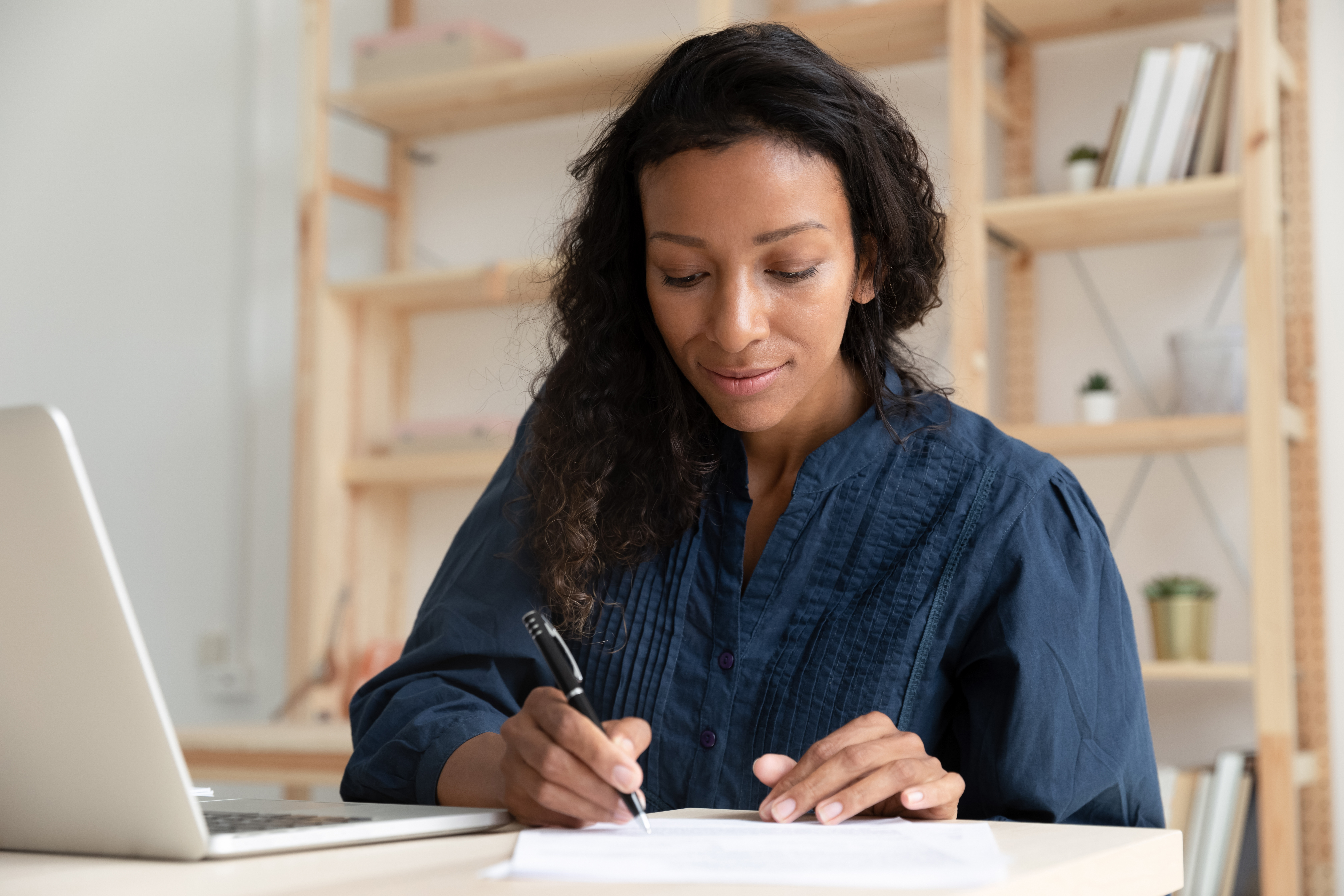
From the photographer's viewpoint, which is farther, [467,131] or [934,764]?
[467,131]

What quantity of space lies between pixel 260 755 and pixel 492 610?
4.99 ft

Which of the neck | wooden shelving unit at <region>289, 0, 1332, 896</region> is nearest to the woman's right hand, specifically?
the neck

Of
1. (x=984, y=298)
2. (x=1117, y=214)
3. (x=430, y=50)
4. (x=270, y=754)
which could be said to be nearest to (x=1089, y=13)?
(x=1117, y=214)

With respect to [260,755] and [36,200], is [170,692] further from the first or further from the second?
[36,200]

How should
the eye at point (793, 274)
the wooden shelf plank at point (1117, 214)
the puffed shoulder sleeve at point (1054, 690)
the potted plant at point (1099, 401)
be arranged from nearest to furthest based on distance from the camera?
the puffed shoulder sleeve at point (1054, 690), the eye at point (793, 274), the wooden shelf plank at point (1117, 214), the potted plant at point (1099, 401)

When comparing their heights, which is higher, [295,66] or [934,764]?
[295,66]

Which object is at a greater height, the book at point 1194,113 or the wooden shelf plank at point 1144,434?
the book at point 1194,113

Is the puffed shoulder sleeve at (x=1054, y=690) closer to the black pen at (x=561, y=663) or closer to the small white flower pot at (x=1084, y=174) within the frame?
the black pen at (x=561, y=663)

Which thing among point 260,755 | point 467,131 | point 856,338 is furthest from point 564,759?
point 467,131

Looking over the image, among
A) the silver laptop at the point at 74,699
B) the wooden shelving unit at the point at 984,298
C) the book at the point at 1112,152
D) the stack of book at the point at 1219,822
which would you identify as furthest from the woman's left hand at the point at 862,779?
the book at the point at 1112,152

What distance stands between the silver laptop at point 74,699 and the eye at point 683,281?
51cm

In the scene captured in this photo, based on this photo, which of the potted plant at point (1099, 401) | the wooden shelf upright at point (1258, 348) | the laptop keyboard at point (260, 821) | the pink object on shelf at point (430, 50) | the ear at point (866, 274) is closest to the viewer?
the laptop keyboard at point (260, 821)

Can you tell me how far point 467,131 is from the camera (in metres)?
3.07

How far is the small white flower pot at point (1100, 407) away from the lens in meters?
2.27
